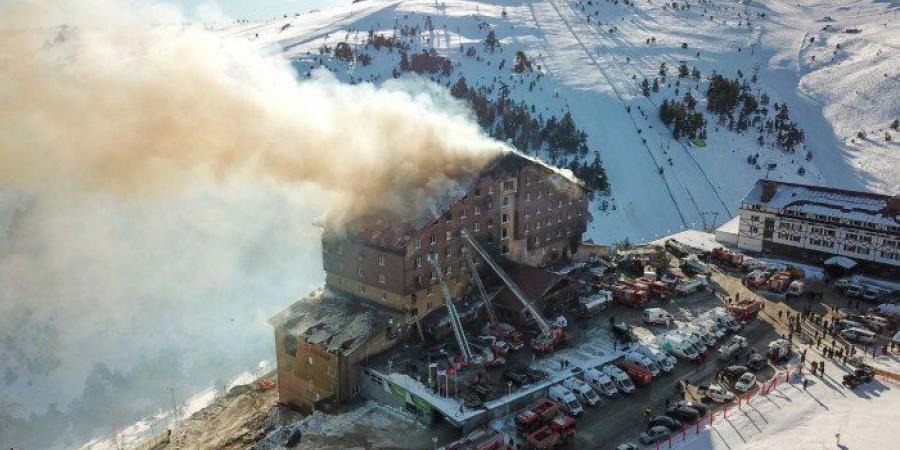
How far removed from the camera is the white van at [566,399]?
34938mm

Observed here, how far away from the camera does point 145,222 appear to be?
261 ft

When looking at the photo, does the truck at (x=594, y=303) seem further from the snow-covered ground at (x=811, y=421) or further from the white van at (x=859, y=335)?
the white van at (x=859, y=335)

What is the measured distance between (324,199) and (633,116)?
6917 cm

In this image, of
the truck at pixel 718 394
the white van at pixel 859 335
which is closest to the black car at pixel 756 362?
the truck at pixel 718 394

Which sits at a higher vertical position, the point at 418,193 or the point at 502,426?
the point at 418,193

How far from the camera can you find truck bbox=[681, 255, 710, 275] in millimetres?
52125

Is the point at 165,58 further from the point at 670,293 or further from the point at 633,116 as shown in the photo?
the point at 633,116

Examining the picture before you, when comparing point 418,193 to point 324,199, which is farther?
point 324,199

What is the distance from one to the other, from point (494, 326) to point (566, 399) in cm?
867

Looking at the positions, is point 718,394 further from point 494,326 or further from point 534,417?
point 494,326

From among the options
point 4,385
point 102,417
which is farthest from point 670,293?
point 4,385

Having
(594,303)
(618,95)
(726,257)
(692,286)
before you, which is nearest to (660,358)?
(594,303)

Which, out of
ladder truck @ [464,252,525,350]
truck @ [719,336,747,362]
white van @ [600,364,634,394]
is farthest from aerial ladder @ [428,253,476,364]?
truck @ [719,336,747,362]

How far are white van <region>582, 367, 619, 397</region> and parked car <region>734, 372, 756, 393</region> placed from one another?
5.94 meters
